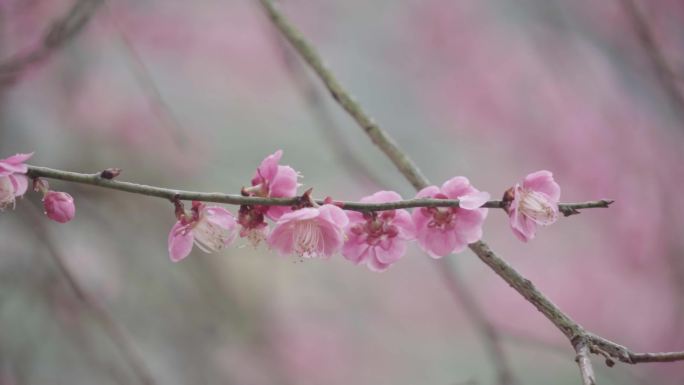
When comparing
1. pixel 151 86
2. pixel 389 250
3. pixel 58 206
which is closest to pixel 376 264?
pixel 389 250

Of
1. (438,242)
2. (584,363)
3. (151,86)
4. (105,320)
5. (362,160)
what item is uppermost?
(362,160)

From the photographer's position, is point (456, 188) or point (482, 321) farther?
point (482, 321)

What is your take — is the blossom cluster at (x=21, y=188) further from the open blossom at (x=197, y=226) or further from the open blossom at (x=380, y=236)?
the open blossom at (x=380, y=236)

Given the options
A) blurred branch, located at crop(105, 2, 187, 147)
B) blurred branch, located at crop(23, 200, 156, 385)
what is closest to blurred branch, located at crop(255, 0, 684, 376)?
blurred branch, located at crop(105, 2, 187, 147)

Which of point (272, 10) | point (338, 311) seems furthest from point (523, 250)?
point (272, 10)

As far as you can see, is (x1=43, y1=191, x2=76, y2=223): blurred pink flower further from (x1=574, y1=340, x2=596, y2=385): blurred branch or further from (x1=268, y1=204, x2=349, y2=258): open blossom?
(x1=574, y1=340, x2=596, y2=385): blurred branch

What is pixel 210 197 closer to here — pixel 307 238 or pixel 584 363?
pixel 307 238

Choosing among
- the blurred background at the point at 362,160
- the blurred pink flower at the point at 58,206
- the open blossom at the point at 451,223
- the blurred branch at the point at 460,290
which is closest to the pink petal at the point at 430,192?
the open blossom at the point at 451,223
